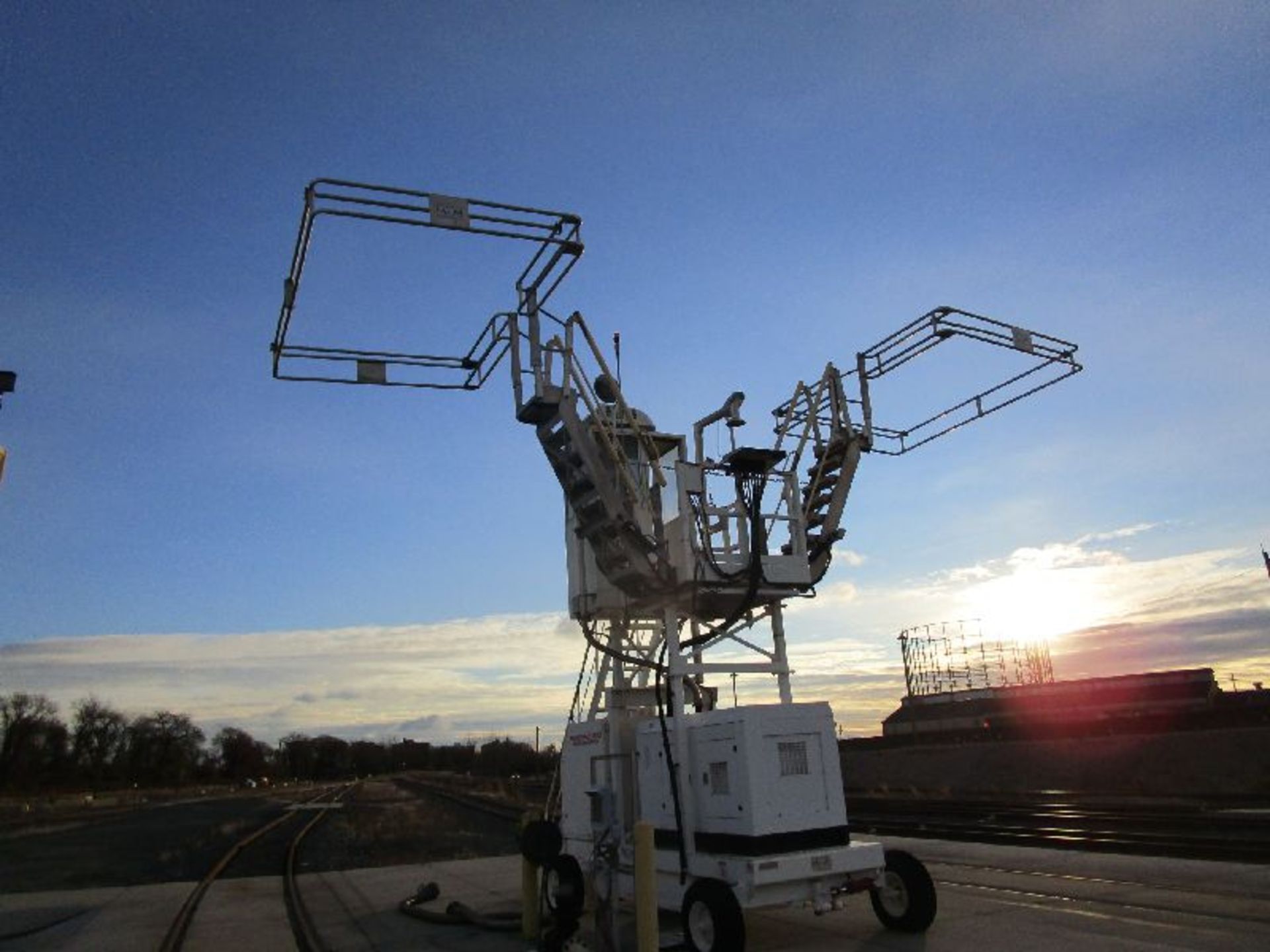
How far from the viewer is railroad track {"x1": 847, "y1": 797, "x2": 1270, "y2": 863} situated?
51.4 ft

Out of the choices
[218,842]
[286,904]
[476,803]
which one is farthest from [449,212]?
[476,803]

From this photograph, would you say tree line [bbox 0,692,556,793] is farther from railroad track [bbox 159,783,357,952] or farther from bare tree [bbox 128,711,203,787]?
railroad track [bbox 159,783,357,952]

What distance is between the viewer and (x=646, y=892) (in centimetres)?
836

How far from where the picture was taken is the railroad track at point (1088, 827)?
15.7 meters

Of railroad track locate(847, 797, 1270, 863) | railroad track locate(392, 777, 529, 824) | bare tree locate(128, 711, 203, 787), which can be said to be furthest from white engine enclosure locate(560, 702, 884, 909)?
bare tree locate(128, 711, 203, 787)

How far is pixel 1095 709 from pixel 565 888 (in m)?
61.2

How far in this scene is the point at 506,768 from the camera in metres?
132

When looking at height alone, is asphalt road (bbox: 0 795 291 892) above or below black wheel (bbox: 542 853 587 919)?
below

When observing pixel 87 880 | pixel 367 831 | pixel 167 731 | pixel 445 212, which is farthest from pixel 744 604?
pixel 167 731

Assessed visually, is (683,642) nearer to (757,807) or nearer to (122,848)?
(757,807)

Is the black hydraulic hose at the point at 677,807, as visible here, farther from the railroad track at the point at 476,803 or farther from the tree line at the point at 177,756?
the tree line at the point at 177,756

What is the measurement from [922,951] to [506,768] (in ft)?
429

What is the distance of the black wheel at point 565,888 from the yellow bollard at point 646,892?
2.18 meters

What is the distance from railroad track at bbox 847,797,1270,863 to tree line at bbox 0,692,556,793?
71.0m
